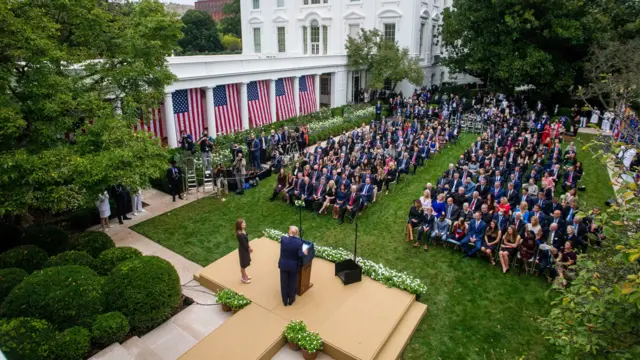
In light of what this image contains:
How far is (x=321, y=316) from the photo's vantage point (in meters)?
7.90

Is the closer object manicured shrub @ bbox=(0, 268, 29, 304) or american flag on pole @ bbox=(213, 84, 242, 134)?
manicured shrub @ bbox=(0, 268, 29, 304)

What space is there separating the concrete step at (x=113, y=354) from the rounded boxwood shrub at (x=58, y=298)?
0.54m

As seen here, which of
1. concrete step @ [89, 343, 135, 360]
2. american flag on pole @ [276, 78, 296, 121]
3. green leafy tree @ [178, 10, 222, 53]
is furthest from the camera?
green leafy tree @ [178, 10, 222, 53]

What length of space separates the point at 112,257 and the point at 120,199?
15.1 feet

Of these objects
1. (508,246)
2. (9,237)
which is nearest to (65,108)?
(9,237)

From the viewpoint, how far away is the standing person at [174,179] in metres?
14.5

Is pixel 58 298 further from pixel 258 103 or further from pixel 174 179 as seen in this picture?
pixel 258 103

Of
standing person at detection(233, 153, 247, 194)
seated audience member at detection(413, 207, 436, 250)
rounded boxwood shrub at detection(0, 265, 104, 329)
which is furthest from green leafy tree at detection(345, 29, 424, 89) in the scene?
rounded boxwood shrub at detection(0, 265, 104, 329)

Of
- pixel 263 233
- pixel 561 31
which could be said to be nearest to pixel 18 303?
pixel 263 233

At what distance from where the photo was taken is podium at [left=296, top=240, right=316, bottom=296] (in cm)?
807

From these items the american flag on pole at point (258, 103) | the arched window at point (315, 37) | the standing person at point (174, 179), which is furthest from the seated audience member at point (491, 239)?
the arched window at point (315, 37)

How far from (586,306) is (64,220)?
13.6m

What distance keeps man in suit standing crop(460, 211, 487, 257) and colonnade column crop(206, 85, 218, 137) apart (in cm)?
1433

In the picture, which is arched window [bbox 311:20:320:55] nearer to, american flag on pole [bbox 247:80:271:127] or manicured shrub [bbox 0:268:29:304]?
american flag on pole [bbox 247:80:271:127]
